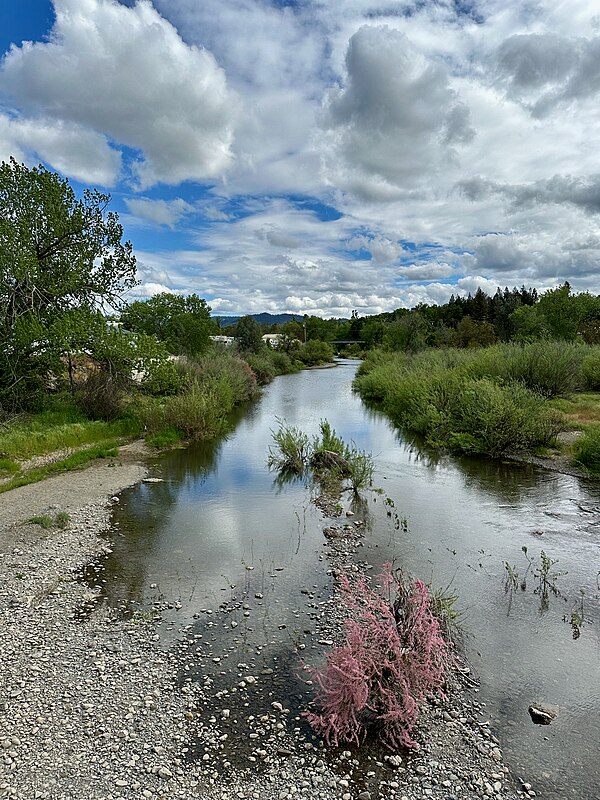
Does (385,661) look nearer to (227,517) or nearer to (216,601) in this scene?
(216,601)

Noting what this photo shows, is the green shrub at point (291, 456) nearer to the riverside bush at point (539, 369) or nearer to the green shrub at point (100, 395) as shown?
the green shrub at point (100, 395)

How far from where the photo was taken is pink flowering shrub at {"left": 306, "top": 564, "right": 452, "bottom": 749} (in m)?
5.29

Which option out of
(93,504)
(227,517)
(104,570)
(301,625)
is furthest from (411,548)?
(93,504)

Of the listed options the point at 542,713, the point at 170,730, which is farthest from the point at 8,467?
the point at 542,713

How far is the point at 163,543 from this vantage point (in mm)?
10789

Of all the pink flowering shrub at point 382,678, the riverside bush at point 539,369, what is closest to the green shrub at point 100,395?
the riverside bush at point 539,369

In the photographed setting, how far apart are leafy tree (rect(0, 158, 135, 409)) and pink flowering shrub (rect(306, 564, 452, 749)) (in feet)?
55.1

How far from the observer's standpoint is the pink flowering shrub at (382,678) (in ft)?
17.4

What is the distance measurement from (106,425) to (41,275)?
20.8 feet

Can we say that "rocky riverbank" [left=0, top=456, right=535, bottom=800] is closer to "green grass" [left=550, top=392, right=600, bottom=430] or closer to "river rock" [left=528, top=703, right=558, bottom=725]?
"river rock" [left=528, top=703, right=558, bottom=725]

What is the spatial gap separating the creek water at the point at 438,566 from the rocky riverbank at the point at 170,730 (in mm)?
339

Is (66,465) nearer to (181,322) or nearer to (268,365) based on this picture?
(181,322)

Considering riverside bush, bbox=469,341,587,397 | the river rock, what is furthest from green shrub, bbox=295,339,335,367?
the river rock

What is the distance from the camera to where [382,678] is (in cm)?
551
